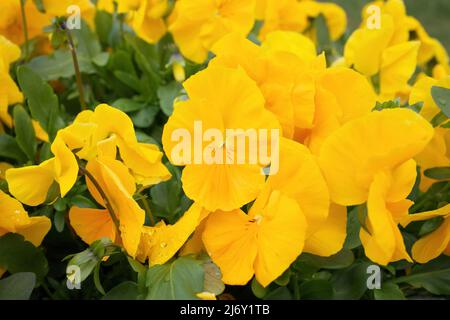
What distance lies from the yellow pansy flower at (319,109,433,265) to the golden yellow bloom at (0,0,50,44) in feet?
2.66

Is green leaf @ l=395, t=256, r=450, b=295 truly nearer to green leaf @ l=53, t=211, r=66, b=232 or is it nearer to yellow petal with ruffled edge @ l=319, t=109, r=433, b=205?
yellow petal with ruffled edge @ l=319, t=109, r=433, b=205

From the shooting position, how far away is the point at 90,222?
3.34 ft

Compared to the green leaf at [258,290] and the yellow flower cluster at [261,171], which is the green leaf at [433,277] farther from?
the green leaf at [258,290]

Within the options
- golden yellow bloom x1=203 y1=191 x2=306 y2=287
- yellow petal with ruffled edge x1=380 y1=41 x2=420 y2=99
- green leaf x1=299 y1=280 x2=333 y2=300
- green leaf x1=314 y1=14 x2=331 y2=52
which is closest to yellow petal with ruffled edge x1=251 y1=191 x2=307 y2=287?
golden yellow bloom x1=203 y1=191 x2=306 y2=287

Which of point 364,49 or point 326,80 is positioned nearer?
point 326,80

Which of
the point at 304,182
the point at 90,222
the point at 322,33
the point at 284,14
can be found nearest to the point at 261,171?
the point at 304,182

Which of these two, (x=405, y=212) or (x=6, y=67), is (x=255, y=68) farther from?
(x=6, y=67)

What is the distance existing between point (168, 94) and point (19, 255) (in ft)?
1.49

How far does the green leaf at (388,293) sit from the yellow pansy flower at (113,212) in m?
0.32

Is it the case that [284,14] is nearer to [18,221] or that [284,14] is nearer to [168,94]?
[168,94]

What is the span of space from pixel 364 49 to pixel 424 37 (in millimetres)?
444

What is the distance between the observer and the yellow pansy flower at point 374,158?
0.84 m

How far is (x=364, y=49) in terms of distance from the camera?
1.31 metres

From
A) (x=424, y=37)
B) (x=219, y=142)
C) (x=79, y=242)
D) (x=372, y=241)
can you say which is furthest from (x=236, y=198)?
(x=424, y=37)
